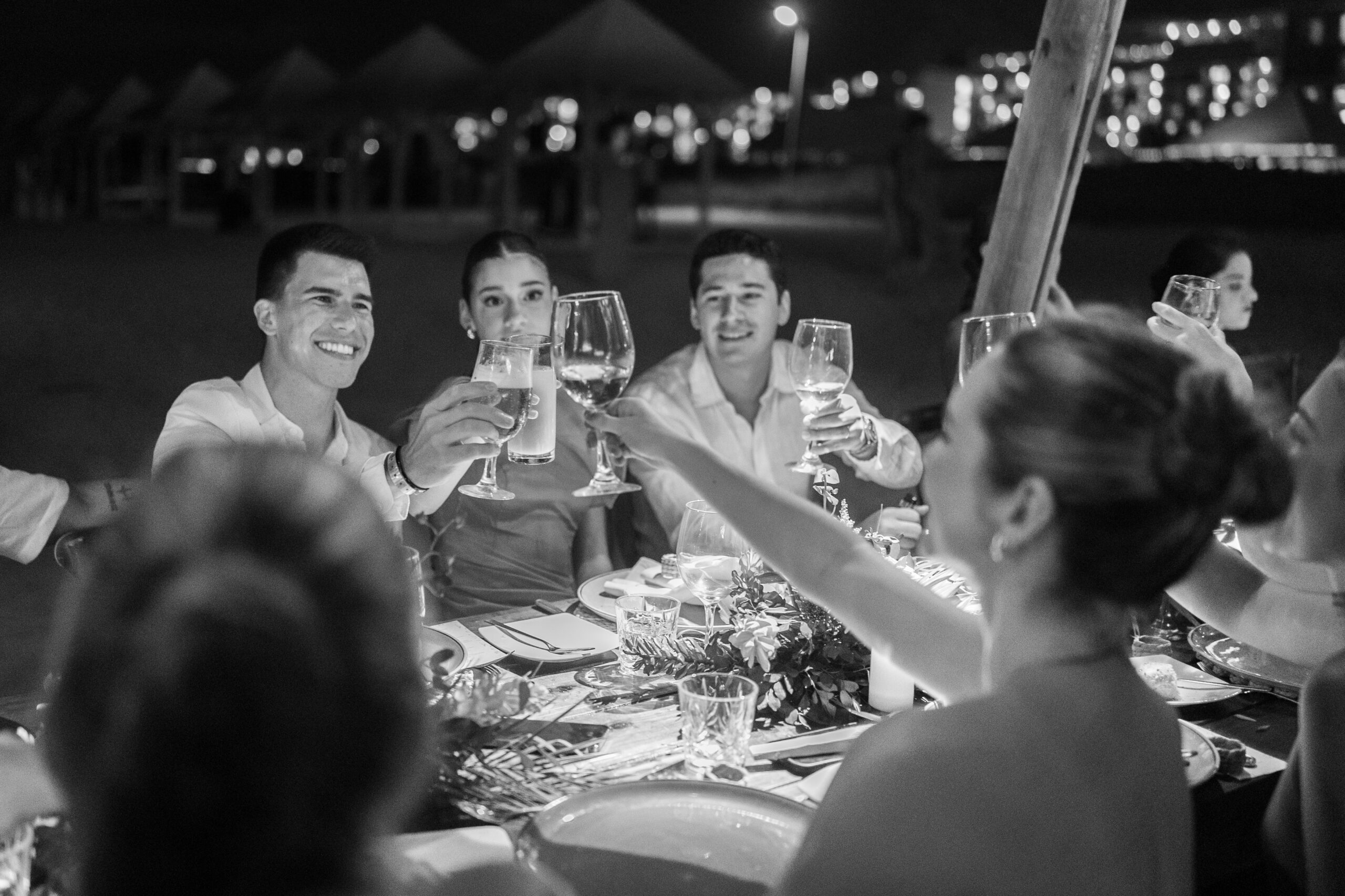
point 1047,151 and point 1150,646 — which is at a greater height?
point 1047,151

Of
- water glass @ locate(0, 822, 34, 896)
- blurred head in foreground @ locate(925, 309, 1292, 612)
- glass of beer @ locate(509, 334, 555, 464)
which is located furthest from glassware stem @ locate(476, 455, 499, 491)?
blurred head in foreground @ locate(925, 309, 1292, 612)

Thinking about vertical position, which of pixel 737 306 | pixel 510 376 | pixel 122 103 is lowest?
pixel 510 376

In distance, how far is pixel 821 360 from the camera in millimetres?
2998

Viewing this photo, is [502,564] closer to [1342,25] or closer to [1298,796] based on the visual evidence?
[1298,796]

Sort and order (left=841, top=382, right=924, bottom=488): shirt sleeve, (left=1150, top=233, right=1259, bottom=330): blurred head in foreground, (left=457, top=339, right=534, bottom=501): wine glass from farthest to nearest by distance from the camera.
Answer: (left=1150, top=233, right=1259, bottom=330): blurred head in foreground, (left=841, top=382, right=924, bottom=488): shirt sleeve, (left=457, top=339, right=534, bottom=501): wine glass

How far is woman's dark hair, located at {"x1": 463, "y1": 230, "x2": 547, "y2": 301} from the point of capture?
3973 millimetres

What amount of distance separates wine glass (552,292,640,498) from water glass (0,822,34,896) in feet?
4.37

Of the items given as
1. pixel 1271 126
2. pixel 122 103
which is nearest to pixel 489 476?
pixel 1271 126

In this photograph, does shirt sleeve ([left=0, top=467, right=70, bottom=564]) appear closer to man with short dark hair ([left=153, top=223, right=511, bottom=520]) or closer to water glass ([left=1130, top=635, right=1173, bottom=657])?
man with short dark hair ([left=153, top=223, right=511, bottom=520])

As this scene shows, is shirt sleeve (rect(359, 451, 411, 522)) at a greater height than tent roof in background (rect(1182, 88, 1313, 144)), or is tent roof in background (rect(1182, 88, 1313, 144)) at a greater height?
tent roof in background (rect(1182, 88, 1313, 144))

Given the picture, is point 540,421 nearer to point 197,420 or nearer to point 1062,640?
point 197,420

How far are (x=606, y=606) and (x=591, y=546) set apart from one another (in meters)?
1.27

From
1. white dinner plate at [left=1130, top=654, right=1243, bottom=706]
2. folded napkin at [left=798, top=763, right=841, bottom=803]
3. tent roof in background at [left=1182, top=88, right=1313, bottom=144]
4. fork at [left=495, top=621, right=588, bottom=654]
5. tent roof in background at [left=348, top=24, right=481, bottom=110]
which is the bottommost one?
fork at [left=495, top=621, right=588, bottom=654]

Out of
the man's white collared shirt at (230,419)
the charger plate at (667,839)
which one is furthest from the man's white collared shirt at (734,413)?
the charger plate at (667,839)
